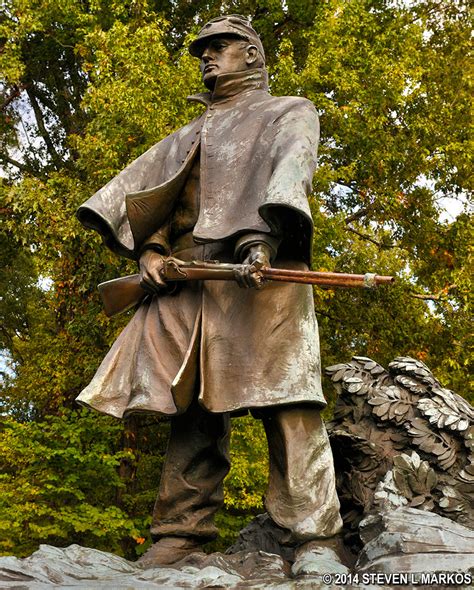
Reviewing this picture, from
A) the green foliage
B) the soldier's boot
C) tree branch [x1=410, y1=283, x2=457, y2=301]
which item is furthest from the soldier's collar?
tree branch [x1=410, y1=283, x2=457, y2=301]

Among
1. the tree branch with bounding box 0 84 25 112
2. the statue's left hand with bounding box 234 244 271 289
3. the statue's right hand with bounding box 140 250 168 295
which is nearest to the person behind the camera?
the statue's left hand with bounding box 234 244 271 289

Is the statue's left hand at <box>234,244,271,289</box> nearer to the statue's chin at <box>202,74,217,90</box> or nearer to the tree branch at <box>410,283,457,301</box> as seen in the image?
the statue's chin at <box>202,74,217,90</box>

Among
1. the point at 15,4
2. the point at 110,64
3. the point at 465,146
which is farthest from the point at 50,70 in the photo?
the point at 465,146

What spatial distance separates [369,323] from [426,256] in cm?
121

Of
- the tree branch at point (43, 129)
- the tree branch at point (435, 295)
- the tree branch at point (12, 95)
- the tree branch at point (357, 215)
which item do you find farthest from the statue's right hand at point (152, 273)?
the tree branch at point (12, 95)

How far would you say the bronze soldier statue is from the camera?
4312 mm

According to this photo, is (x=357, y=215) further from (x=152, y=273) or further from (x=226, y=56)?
(x=152, y=273)

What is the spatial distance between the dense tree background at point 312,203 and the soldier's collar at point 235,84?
A: 549 centimetres

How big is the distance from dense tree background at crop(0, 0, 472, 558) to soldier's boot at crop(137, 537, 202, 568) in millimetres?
6117

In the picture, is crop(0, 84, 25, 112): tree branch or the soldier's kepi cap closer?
the soldier's kepi cap

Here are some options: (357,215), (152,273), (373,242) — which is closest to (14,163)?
(357,215)

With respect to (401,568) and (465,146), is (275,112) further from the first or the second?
(465,146)

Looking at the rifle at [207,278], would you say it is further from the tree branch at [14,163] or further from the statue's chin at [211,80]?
the tree branch at [14,163]

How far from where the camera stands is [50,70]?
15.2m
